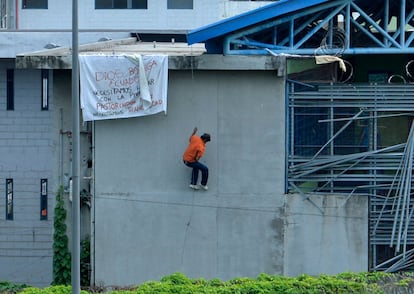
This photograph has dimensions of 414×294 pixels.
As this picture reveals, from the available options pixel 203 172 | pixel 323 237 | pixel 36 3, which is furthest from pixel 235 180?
pixel 36 3

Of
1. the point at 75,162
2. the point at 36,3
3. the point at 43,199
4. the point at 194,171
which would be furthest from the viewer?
the point at 36,3

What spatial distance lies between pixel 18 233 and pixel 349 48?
1048 centimetres

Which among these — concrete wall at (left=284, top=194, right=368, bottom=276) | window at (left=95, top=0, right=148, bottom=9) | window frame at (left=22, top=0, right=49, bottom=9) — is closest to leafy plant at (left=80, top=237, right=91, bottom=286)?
concrete wall at (left=284, top=194, right=368, bottom=276)

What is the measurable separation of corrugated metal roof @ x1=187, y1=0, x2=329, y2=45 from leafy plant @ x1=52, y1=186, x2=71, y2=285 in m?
4.49

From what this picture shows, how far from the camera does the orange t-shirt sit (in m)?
20.4

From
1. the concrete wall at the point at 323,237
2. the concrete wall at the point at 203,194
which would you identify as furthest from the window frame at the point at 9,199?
the concrete wall at the point at 323,237

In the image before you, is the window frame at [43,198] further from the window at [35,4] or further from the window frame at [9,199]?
the window at [35,4]

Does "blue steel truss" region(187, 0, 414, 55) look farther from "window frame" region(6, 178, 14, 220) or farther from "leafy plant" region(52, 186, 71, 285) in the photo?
"window frame" region(6, 178, 14, 220)

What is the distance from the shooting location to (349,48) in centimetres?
2128

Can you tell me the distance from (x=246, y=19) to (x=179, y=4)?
541 inches

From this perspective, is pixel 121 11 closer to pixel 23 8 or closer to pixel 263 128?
pixel 23 8

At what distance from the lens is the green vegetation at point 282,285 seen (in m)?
18.0

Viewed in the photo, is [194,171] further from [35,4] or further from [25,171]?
[35,4]

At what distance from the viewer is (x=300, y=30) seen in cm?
2109
